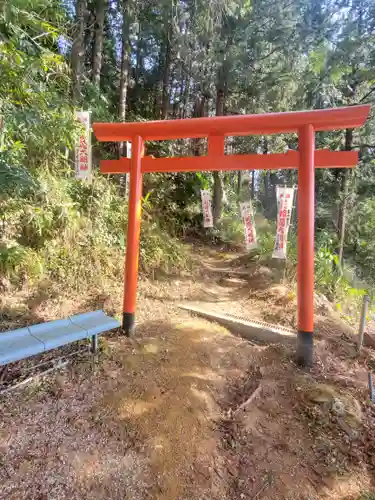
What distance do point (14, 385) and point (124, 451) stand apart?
4.01 feet

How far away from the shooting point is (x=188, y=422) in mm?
2627

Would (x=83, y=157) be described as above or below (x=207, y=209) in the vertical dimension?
above

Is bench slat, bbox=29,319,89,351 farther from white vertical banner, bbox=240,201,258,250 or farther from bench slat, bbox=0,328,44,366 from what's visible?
white vertical banner, bbox=240,201,258,250

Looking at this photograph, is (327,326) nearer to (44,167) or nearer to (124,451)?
(124,451)

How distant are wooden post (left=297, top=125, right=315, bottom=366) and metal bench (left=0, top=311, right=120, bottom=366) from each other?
2220 millimetres

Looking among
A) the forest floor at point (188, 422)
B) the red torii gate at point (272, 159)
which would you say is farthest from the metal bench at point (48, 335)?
the red torii gate at point (272, 159)

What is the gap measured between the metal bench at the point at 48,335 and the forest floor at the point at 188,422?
43 cm

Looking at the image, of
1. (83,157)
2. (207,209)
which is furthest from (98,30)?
(207,209)

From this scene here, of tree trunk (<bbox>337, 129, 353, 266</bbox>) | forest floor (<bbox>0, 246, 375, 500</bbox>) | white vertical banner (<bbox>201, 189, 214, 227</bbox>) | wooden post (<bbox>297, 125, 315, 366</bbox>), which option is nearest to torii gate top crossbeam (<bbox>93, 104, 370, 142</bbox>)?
wooden post (<bbox>297, 125, 315, 366</bbox>)

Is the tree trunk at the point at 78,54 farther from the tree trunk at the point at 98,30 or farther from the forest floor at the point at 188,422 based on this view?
the forest floor at the point at 188,422

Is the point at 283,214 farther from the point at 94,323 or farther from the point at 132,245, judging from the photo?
the point at 94,323

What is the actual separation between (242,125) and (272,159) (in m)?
0.58

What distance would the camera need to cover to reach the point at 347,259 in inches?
416

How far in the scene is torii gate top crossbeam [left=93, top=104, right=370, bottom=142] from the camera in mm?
3240
